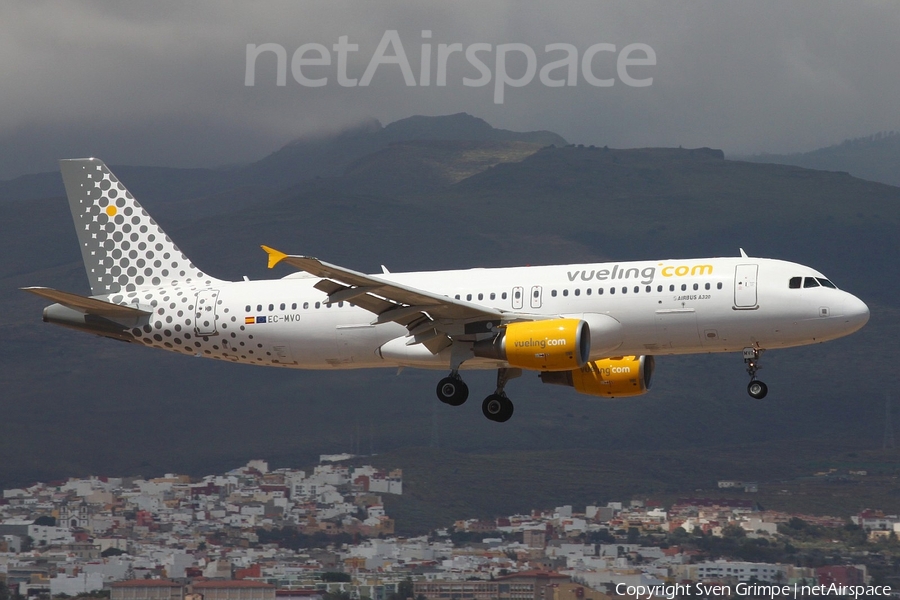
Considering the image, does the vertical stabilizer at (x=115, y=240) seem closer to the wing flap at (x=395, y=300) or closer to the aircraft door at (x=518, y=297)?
the wing flap at (x=395, y=300)

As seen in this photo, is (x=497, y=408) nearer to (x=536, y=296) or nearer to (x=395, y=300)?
(x=536, y=296)

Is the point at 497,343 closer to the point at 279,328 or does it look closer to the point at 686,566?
the point at 279,328

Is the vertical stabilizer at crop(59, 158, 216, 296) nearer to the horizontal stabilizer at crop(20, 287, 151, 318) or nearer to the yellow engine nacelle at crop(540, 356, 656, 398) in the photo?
the horizontal stabilizer at crop(20, 287, 151, 318)

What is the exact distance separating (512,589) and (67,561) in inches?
1833

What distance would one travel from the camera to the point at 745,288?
43406 millimetres

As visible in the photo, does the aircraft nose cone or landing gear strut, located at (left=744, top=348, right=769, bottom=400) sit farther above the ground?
the aircraft nose cone

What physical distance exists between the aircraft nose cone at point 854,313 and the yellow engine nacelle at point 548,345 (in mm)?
7772

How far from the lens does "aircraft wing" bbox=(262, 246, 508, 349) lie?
42.4m

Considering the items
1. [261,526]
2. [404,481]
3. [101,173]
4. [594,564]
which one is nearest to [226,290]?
[101,173]

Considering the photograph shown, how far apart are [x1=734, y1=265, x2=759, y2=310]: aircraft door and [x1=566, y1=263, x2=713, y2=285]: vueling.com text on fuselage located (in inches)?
34.9

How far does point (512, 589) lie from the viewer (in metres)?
109

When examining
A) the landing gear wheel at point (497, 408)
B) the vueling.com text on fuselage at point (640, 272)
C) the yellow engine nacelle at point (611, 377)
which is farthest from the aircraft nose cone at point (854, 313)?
the landing gear wheel at point (497, 408)

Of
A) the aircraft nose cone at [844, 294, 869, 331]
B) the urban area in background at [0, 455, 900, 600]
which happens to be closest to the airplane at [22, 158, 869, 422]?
the aircraft nose cone at [844, 294, 869, 331]

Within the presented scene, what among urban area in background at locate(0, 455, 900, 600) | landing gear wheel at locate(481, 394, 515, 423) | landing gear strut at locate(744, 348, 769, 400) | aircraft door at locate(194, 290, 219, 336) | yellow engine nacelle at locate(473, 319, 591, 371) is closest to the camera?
yellow engine nacelle at locate(473, 319, 591, 371)
